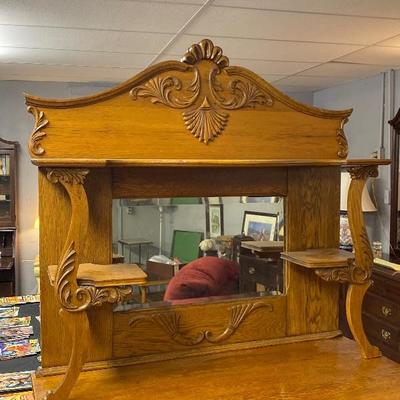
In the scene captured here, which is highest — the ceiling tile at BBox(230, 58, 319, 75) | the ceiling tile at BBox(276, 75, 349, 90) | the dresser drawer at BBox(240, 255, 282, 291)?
the ceiling tile at BBox(276, 75, 349, 90)

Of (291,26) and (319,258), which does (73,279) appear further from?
(291,26)

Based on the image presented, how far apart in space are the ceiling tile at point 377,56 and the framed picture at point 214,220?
2108mm

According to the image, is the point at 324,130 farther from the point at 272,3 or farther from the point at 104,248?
the point at 272,3

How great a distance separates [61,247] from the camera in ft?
4.64

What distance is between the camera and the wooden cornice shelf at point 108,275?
1.25 m

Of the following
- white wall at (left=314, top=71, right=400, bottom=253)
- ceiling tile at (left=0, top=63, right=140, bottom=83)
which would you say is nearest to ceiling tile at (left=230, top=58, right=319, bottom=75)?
white wall at (left=314, top=71, right=400, bottom=253)

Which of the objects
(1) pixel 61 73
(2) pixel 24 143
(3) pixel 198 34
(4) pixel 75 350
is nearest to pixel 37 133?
(4) pixel 75 350

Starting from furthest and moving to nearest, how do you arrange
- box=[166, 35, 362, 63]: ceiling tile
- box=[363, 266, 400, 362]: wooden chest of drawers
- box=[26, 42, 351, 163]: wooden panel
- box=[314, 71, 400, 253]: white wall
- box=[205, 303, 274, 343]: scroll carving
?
box=[314, 71, 400, 253]: white wall, box=[363, 266, 400, 362]: wooden chest of drawers, box=[166, 35, 362, 63]: ceiling tile, box=[205, 303, 274, 343]: scroll carving, box=[26, 42, 351, 163]: wooden panel

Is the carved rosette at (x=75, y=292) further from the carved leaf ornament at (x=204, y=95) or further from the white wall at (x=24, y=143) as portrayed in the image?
the white wall at (x=24, y=143)

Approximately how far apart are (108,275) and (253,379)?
48cm

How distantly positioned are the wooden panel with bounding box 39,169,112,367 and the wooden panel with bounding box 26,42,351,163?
0.11 meters

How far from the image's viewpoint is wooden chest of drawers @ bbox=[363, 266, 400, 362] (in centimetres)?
325

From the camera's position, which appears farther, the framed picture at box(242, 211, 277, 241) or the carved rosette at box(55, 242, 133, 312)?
the framed picture at box(242, 211, 277, 241)

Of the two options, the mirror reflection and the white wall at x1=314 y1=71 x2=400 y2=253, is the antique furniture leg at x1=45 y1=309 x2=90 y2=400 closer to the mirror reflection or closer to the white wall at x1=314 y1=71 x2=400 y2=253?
the mirror reflection
